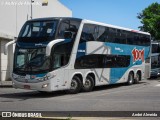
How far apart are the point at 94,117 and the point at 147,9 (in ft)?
166

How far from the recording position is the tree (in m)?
52.6

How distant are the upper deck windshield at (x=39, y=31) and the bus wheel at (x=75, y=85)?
2.99 meters

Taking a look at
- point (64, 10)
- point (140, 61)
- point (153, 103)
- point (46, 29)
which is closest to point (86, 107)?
point (153, 103)

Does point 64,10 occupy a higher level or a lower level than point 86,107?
higher

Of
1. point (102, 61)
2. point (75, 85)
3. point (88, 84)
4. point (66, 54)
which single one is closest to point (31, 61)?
point (66, 54)

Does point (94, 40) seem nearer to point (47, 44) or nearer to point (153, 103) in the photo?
point (47, 44)

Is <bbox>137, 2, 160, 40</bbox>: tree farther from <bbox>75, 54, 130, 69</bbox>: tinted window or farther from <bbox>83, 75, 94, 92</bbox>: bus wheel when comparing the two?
<bbox>83, 75, 94, 92</bbox>: bus wheel

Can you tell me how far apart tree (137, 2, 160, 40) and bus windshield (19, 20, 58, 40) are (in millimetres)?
33384

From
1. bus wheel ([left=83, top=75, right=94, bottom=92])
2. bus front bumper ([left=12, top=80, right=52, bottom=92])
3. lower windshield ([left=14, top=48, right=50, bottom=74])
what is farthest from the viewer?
bus wheel ([left=83, top=75, right=94, bottom=92])

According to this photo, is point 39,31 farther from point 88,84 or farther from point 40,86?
point 88,84

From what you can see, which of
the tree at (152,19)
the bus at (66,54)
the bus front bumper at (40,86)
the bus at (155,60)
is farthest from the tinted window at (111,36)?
the tree at (152,19)

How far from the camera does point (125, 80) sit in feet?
89.4

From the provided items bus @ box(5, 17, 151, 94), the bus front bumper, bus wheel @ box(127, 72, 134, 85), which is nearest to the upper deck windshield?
bus @ box(5, 17, 151, 94)

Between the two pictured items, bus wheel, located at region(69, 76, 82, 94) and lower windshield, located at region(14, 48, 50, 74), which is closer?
lower windshield, located at region(14, 48, 50, 74)
